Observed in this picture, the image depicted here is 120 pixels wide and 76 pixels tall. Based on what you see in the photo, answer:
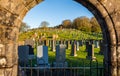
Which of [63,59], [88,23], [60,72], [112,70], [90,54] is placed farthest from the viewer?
[88,23]

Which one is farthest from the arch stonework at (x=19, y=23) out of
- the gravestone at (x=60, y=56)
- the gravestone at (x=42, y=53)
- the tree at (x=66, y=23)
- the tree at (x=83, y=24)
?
the tree at (x=66, y=23)

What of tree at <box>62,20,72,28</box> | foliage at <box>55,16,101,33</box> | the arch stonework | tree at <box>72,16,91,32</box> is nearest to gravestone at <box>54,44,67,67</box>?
the arch stonework

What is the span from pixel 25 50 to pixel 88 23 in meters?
43.5

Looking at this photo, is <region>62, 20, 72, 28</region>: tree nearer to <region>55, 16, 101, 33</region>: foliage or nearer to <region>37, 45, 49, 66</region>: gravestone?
<region>55, 16, 101, 33</region>: foliage

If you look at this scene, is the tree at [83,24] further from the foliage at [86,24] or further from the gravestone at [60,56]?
the gravestone at [60,56]

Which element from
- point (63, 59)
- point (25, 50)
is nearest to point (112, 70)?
point (63, 59)

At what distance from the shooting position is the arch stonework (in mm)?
5332

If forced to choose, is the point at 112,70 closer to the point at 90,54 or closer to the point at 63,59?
the point at 63,59

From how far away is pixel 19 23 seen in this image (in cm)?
553

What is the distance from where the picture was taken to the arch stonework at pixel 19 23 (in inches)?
210

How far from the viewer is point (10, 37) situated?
17.6ft

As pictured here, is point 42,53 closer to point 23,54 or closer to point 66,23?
point 23,54

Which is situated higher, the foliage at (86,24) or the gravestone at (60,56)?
the foliage at (86,24)

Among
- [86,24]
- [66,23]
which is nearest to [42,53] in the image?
[86,24]
